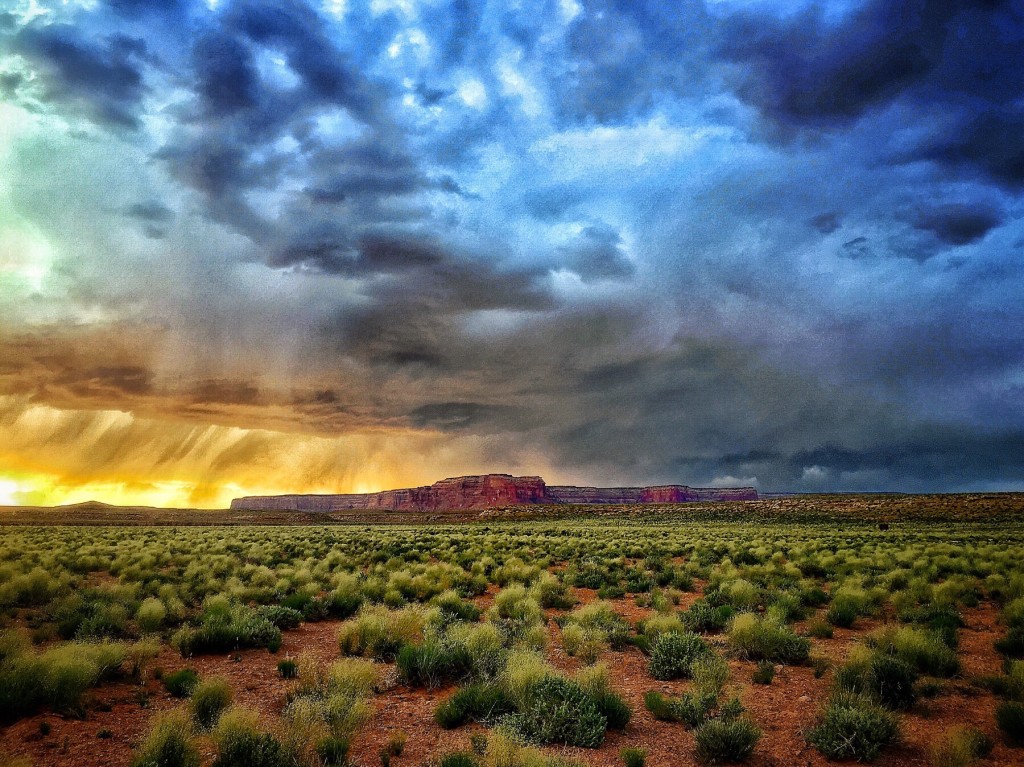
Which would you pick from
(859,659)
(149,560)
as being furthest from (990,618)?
(149,560)

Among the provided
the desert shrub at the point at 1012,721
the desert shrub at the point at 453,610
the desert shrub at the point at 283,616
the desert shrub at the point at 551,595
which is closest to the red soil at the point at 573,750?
the desert shrub at the point at 1012,721

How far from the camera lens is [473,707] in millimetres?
7293

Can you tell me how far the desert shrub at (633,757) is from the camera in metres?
6.02

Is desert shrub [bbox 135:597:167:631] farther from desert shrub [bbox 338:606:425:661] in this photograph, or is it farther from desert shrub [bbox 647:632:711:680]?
desert shrub [bbox 647:632:711:680]

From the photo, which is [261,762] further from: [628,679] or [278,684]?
[628,679]

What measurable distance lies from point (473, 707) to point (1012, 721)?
662cm

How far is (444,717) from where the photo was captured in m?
7.02

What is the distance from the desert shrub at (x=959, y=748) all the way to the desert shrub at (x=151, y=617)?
1296 centimetres

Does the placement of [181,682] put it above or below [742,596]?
above

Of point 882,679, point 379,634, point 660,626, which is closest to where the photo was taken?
point 882,679

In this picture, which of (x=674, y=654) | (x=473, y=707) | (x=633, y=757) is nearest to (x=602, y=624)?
(x=674, y=654)

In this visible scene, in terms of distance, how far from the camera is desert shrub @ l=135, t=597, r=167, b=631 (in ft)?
35.9

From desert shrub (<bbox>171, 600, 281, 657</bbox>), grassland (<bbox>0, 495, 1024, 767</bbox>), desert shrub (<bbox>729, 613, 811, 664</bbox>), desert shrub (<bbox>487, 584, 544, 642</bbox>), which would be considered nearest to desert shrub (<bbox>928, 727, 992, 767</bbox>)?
grassland (<bbox>0, 495, 1024, 767</bbox>)

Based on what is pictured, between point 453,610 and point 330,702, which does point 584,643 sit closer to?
point 453,610
